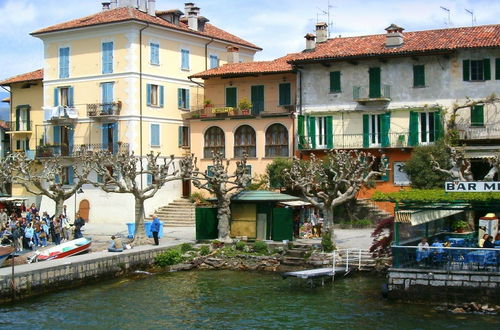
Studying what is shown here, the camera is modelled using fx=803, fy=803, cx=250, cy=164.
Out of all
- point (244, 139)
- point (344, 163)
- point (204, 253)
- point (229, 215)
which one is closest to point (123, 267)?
point (204, 253)

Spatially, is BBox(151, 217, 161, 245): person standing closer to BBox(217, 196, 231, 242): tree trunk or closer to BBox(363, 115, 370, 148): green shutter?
BBox(217, 196, 231, 242): tree trunk

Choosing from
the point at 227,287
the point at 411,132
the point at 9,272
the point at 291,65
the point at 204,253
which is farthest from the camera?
the point at 291,65

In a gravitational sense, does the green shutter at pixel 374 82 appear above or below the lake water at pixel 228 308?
above

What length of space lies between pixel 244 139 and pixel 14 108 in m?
22.1

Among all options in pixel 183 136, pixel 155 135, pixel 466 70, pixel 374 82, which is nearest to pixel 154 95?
pixel 155 135

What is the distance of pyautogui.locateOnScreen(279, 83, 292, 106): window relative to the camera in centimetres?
5734

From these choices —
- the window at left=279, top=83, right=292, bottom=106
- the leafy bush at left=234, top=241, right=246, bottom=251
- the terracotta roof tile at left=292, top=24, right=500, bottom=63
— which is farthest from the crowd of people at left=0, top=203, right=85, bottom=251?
the terracotta roof tile at left=292, top=24, right=500, bottom=63

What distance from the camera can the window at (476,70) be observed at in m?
49.9

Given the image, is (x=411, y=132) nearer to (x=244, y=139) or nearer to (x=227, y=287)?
(x=244, y=139)

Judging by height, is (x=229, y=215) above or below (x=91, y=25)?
below

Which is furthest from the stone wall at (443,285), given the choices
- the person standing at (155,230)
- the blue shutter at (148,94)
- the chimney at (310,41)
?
the blue shutter at (148,94)

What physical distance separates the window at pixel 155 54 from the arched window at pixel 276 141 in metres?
9.81

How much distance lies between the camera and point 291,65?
56406mm

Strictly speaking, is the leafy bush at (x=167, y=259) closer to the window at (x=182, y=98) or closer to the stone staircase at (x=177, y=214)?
the stone staircase at (x=177, y=214)
